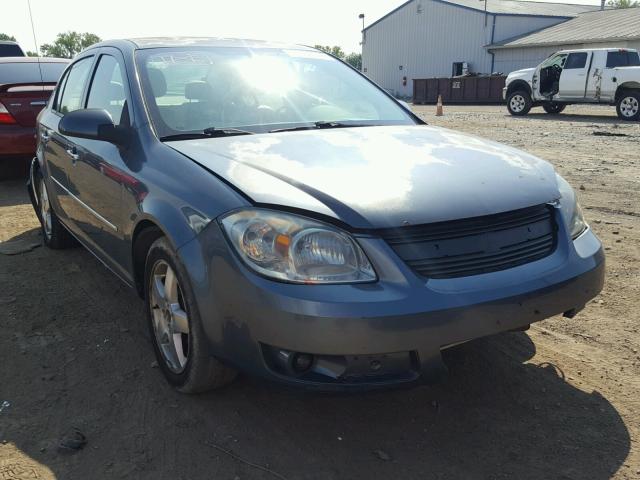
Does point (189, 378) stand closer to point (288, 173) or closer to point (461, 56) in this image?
point (288, 173)

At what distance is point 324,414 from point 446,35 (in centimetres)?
4242

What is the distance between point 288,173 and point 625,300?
102 inches

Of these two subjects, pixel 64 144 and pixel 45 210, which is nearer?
pixel 64 144

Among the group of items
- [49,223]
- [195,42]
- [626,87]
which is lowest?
[49,223]

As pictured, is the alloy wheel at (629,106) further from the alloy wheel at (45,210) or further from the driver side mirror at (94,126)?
the driver side mirror at (94,126)

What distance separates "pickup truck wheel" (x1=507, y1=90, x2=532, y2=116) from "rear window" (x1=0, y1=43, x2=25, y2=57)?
1458 centimetres

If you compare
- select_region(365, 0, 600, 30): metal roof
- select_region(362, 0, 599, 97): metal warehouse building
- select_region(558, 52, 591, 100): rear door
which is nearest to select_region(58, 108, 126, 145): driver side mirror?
select_region(558, 52, 591, 100): rear door

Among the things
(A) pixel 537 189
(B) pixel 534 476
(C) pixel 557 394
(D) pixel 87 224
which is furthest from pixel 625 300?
(D) pixel 87 224

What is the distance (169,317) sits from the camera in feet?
9.43

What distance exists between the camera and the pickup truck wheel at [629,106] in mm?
16328

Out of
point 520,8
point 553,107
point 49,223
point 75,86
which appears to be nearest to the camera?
point 75,86

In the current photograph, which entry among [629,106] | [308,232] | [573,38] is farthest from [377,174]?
[573,38]

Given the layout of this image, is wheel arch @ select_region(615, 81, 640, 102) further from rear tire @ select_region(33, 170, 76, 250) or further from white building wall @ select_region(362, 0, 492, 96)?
white building wall @ select_region(362, 0, 492, 96)

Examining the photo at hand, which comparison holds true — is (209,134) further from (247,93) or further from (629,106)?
(629,106)
